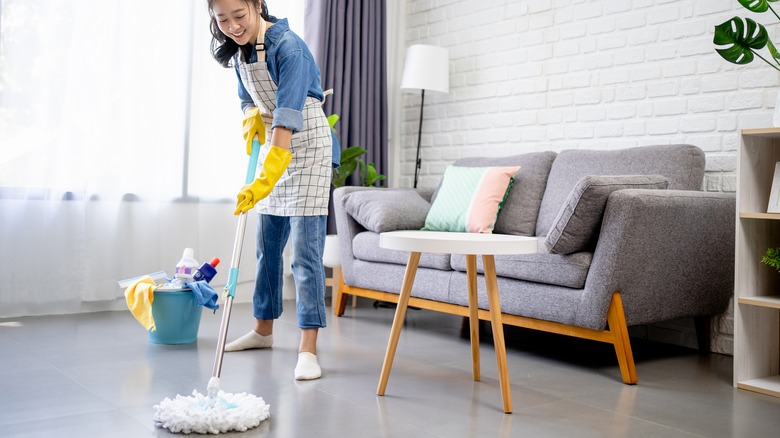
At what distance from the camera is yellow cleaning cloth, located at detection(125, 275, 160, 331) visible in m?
2.57

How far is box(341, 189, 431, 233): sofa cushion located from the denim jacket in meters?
1.14

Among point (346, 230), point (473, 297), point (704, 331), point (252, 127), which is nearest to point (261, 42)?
point (252, 127)

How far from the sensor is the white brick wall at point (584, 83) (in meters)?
2.82

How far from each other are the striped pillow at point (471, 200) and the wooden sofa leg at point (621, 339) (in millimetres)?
818

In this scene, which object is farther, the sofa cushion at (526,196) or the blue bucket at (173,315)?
the sofa cushion at (526,196)

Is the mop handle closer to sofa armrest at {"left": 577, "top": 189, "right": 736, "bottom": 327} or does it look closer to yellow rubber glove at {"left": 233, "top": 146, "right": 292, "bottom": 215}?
yellow rubber glove at {"left": 233, "top": 146, "right": 292, "bottom": 215}

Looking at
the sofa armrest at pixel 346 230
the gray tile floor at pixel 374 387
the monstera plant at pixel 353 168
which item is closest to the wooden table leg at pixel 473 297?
the gray tile floor at pixel 374 387

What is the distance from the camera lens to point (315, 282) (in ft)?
7.50

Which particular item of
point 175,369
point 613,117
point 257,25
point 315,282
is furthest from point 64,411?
point 613,117

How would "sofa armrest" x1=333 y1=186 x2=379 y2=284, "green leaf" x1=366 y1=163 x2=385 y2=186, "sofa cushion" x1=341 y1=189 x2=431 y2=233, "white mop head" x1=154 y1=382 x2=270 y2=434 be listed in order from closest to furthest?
"white mop head" x1=154 y1=382 x2=270 y2=434 → "sofa cushion" x1=341 y1=189 x2=431 y2=233 → "sofa armrest" x1=333 y1=186 x2=379 y2=284 → "green leaf" x1=366 y1=163 x2=385 y2=186

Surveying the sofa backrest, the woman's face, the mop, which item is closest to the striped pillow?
the sofa backrest

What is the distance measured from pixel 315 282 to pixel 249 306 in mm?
1504

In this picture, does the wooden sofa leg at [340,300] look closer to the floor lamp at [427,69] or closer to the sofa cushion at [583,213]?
the floor lamp at [427,69]

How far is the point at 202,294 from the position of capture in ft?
8.58
